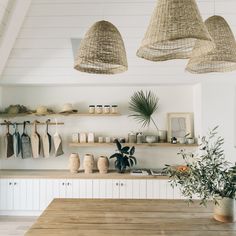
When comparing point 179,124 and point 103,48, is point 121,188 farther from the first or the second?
point 103,48

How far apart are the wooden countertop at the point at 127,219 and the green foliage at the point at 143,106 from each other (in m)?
2.49

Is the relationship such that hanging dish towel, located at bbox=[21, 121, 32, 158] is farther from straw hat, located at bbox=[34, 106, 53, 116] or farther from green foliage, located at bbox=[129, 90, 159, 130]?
green foliage, located at bbox=[129, 90, 159, 130]

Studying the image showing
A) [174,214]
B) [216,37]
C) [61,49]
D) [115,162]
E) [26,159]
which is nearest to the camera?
[216,37]

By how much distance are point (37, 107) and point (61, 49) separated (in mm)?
1305

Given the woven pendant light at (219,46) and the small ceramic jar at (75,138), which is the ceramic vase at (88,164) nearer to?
the small ceramic jar at (75,138)

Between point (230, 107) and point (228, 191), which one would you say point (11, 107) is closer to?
point (230, 107)

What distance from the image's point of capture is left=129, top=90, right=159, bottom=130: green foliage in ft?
15.5

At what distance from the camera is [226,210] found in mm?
1868

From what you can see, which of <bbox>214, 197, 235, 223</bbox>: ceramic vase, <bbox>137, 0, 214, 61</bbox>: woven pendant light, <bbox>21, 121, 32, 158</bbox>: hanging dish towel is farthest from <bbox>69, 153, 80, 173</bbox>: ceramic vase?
<bbox>137, 0, 214, 61</bbox>: woven pendant light

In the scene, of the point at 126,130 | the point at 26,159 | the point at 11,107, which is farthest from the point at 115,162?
the point at 11,107

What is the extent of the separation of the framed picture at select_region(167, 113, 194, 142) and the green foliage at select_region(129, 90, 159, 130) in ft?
0.94

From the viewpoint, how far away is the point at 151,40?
4.31 feet

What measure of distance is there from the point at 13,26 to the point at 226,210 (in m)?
3.19

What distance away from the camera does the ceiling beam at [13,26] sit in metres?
3.44
